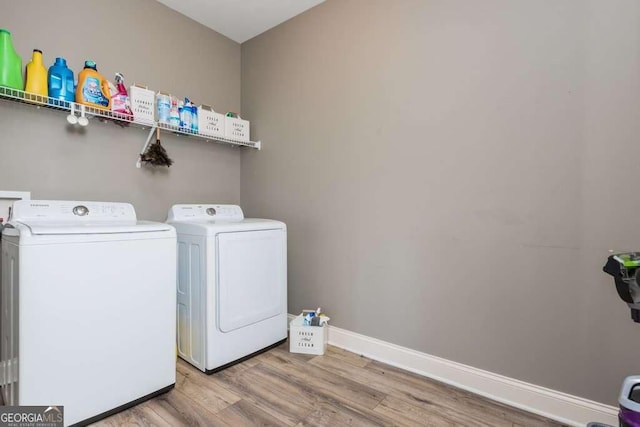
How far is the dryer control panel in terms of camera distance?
7.16 ft

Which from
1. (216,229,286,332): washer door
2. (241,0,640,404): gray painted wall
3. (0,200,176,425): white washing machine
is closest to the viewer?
(0,200,176,425): white washing machine

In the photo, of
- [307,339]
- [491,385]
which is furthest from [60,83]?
[491,385]

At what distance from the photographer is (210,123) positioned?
2.44 meters

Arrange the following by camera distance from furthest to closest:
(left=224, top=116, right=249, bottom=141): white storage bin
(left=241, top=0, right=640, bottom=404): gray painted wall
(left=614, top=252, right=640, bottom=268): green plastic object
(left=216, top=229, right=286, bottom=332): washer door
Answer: (left=224, top=116, right=249, bottom=141): white storage bin → (left=216, top=229, right=286, bottom=332): washer door → (left=241, top=0, right=640, bottom=404): gray painted wall → (left=614, top=252, right=640, bottom=268): green plastic object

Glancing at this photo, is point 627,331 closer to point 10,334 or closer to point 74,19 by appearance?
point 10,334

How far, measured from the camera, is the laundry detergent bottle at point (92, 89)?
1798 millimetres

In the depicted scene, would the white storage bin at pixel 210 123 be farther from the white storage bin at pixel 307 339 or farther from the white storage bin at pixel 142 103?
the white storage bin at pixel 307 339

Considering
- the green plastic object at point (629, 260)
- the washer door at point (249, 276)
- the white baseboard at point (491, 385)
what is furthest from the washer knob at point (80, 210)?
the green plastic object at point (629, 260)

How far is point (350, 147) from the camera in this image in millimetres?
2170

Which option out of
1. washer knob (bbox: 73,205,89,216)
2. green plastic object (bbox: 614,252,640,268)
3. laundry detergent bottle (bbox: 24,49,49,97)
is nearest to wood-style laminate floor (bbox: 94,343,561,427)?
green plastic object (bbox: 614,252,640,268)

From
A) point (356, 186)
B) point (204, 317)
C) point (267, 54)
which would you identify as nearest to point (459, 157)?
point (356, 186)

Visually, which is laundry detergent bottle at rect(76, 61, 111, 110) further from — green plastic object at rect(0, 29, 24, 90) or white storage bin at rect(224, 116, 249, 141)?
white storage bin at rect(224, 116, 249, 141)

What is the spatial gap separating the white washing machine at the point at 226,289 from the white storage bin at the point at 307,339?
0.16 m

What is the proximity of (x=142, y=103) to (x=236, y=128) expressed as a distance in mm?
716
